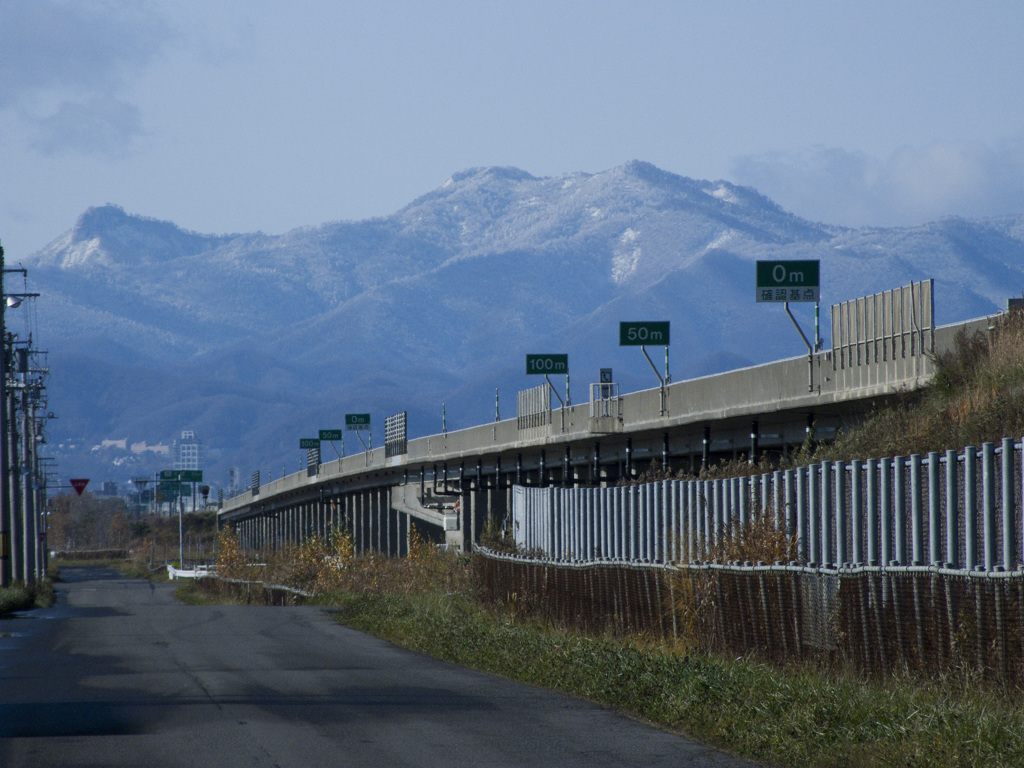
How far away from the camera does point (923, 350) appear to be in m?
25.7

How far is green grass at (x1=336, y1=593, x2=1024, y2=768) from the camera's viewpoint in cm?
980

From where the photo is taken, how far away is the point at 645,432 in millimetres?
42000

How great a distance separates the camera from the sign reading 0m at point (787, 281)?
2870 cm

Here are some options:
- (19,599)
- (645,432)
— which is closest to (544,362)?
(645,432)

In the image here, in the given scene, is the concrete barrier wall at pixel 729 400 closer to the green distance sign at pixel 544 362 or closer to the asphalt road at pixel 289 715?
the green distance sign at pixel 544 362

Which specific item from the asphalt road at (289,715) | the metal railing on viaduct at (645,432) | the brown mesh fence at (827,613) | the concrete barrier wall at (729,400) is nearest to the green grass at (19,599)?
the metal railing on viaduct at (645,432)

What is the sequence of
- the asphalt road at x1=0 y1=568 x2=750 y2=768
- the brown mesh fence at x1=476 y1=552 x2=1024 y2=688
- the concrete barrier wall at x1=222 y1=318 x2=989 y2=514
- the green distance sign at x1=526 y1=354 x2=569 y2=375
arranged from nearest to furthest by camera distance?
the asphalt road at x1=0 y1=568 x2=750 y2=768
the brown mesh fence at x1=476 y1=552 x2=1024 y2=688
the concrete barrier wall at x1=222 y1=318 x2=989 y2=514
the green distance sign at x1=526 y1=354 x2=569 y2=375

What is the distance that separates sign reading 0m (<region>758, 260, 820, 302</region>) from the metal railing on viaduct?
87 centimetres

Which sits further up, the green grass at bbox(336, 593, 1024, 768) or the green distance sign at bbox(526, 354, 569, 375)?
the green distance sign at bbox(526, 354, 569, 375)

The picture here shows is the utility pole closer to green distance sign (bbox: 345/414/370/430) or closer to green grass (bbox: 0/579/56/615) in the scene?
green grass (bbox: 0/579/56/615)

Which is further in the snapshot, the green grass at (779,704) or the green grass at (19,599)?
the green grass at (19,599)

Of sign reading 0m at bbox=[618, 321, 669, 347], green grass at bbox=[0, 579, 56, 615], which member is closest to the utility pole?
green grass at bbox=[0, 579, 56, 615]

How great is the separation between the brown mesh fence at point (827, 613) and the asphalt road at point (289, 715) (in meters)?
2.22

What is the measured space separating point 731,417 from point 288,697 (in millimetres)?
20959
